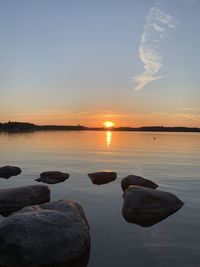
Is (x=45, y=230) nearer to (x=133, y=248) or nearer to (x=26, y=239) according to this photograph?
(x=26, y=239)

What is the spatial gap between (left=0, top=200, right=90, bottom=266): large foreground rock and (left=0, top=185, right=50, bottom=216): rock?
4554 millimetres

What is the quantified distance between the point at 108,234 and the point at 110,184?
10572 millimetres

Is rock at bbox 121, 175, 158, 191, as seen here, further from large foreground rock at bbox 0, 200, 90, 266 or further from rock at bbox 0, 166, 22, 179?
large foreground rock at bbox 0, 200, 90, 266

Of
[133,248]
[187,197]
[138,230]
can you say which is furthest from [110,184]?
[133,248]

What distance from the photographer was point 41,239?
1007cm

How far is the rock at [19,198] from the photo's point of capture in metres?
15.4

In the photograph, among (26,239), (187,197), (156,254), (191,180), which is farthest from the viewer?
Answer: (191,180)

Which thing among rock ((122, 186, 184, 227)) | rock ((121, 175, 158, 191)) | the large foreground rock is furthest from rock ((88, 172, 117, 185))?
the large foreground rock

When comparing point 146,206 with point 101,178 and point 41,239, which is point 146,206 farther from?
point 101,178

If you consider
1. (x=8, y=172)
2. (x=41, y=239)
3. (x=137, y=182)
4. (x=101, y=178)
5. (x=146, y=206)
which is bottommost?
(x=8, y=172)

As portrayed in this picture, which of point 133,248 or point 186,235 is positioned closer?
point 133,248

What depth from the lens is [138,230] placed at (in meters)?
13.2

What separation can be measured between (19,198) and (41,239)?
5916 millimetres

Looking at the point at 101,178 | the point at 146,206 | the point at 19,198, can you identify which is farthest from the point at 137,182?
the point at 19,198
